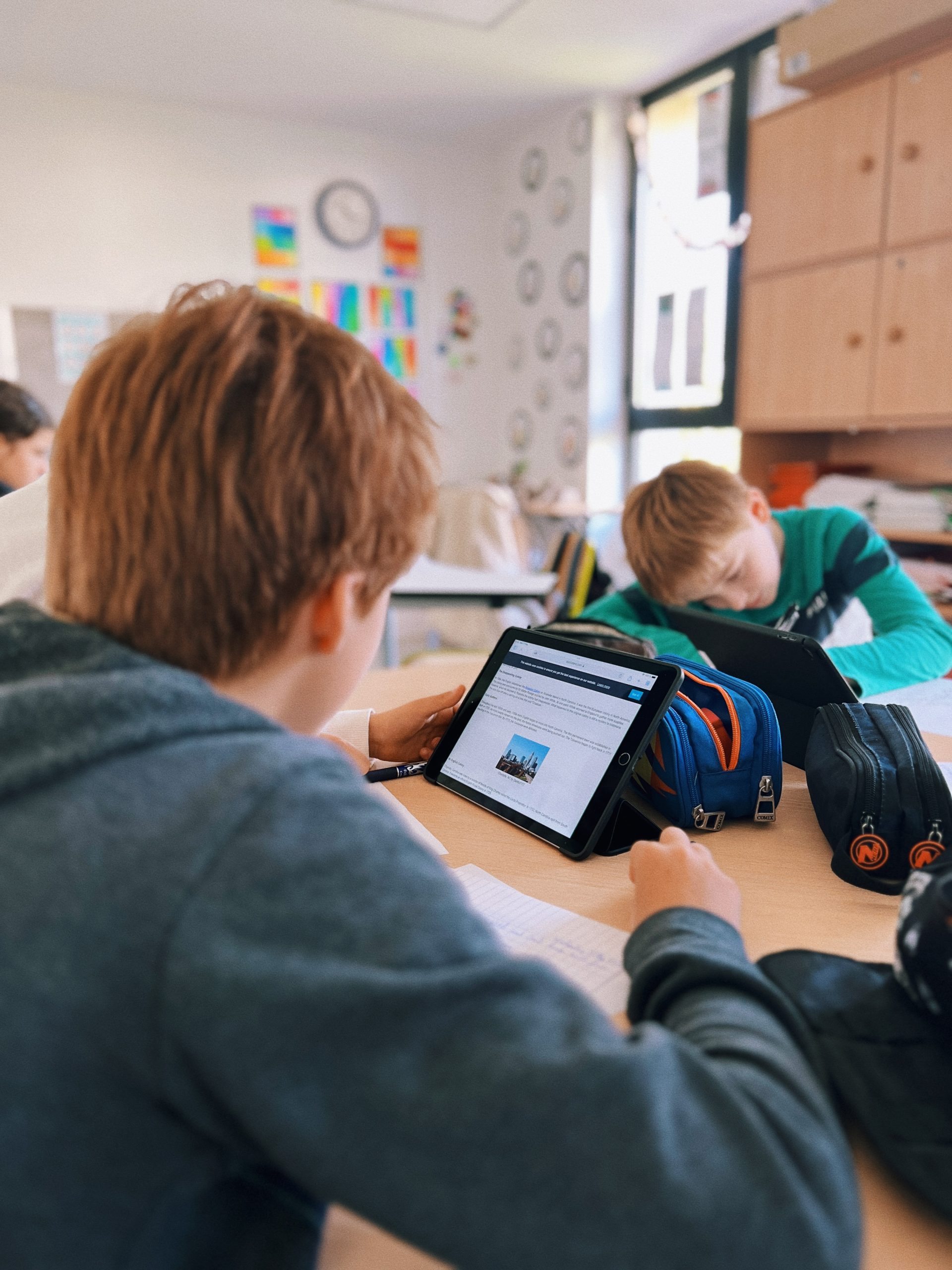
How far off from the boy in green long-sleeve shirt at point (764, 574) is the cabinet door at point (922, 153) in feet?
4.65

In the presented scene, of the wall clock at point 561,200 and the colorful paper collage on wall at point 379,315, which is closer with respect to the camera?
the wall clock at point 561,200

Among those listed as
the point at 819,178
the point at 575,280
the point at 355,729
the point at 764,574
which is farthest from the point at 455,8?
the point at 355,729

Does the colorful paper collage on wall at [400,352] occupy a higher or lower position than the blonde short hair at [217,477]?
higher

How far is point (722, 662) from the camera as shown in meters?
1.25

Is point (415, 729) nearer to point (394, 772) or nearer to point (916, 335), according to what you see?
point (394, 772)

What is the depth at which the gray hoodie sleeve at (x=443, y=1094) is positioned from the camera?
1.21 ft

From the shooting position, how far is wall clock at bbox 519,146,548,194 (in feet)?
15.6

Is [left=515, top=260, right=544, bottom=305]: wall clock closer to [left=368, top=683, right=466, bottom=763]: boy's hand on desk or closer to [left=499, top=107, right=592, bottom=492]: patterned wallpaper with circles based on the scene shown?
[left=499, top=107, right=592, bottom=492]: patterned wallpaper with circles

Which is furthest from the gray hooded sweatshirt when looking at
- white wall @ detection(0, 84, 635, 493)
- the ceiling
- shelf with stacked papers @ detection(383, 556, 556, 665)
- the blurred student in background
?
the ceiling

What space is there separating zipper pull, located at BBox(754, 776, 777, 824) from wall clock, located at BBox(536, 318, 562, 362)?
424cm

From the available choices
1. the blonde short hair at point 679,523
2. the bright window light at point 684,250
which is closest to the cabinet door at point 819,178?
the bright window light at point 684,250

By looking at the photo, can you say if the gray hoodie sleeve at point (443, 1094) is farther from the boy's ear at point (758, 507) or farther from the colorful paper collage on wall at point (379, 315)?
the colorful paper collage on wall at point (379, 315)

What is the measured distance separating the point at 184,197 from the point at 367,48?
4.32ft

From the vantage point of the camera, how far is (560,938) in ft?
2.39
